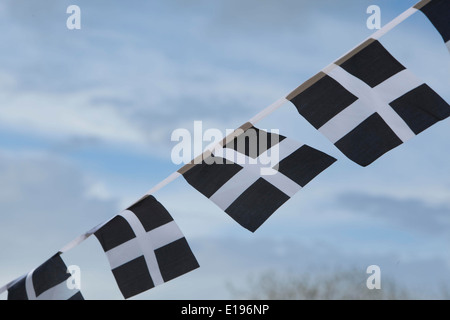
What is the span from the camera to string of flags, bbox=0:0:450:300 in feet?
15.3

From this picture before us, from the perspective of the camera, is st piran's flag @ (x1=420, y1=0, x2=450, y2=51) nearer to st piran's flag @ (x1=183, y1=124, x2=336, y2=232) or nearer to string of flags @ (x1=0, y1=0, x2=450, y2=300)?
string of flags @ (x1=0, y1=0, x2=450, y2=300)

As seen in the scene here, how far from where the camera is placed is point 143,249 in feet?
15.8

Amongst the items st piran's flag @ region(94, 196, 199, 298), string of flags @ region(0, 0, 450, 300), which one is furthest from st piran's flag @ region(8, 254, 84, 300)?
st piran's flag @ region(94, 196, 199, 298)

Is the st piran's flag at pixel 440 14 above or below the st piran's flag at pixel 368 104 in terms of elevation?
above

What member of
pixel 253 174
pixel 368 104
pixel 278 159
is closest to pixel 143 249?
pixel 253 174

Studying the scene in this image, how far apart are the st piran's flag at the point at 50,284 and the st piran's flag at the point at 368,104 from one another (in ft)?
7.55

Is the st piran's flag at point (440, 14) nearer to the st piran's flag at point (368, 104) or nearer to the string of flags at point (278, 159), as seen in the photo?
the string of flags at point (278, 159)

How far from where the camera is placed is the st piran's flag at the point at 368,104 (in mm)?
4625

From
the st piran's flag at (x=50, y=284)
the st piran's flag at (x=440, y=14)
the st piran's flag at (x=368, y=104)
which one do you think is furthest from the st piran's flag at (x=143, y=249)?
the st piran's flag at (x=440, y=14)

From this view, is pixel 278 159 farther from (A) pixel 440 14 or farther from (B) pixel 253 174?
(A) pixel 440 14

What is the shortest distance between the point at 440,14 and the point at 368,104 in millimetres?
945

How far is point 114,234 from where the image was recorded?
15.5ft

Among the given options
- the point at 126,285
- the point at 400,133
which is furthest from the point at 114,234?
the point at 400,133
